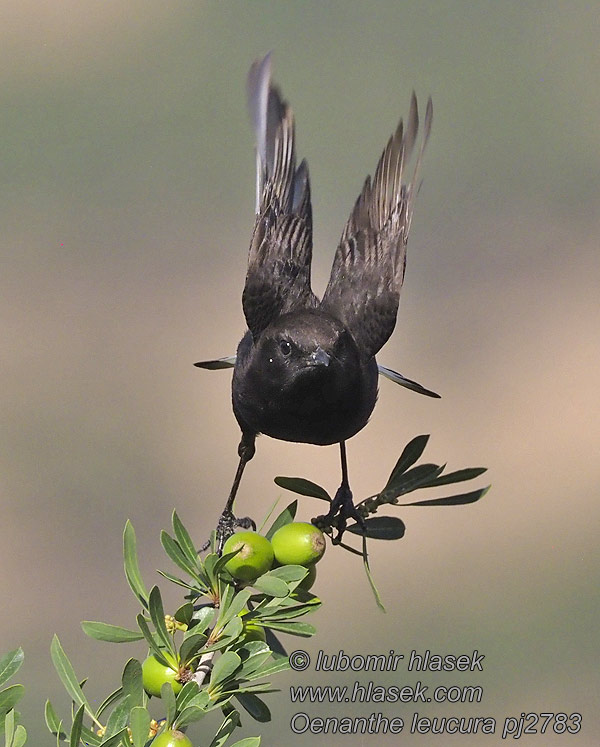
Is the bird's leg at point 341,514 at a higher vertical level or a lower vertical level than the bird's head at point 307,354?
lower

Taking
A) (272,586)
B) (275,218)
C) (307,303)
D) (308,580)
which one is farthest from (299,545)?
(275,218)

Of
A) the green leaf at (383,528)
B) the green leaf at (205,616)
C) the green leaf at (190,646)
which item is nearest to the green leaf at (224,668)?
the green leaf at (190,646)

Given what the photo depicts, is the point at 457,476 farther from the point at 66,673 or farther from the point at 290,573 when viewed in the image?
the point at 66,673

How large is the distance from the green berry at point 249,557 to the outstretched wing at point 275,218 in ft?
3.51

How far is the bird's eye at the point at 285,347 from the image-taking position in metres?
2.54

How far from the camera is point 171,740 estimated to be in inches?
49.6

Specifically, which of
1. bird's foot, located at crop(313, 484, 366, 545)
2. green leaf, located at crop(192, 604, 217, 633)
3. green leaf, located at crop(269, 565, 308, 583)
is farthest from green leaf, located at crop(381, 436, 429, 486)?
green leaf, located at crop(192, 604, 217, 633)

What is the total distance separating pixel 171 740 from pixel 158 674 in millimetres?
199

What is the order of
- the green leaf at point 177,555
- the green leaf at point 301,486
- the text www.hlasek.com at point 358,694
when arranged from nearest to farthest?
the green leaf at point 177,555, the green leaf at point 301,486, the text www.hlasek.com at point 358,694

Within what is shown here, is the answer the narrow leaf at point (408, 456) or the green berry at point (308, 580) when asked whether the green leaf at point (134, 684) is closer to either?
the green berry at point (308, 580)

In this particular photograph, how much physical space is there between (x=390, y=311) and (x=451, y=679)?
1668 millimetres

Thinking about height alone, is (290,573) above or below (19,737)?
above

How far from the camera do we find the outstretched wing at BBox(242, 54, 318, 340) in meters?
2.76

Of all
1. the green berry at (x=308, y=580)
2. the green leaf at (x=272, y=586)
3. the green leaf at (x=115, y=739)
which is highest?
the green leaf at (x=272, y=586)
